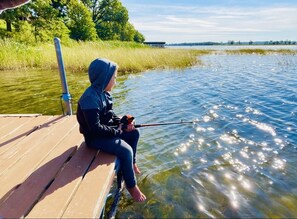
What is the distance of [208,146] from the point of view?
5.77 meters

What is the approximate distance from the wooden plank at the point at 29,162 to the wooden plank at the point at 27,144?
0.07 m

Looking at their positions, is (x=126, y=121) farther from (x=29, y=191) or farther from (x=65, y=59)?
(x=65, y=59)

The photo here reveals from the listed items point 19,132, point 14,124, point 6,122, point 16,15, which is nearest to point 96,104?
point 19,132

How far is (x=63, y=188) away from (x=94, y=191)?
369mm

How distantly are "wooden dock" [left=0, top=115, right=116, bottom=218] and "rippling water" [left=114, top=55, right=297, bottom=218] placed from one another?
0.90 meters

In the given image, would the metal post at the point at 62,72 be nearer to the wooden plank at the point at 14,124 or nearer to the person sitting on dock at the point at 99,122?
the wooden plank at the point at 14,124

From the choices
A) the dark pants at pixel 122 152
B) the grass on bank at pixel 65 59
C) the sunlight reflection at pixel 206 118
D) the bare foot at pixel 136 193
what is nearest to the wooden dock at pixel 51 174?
the dark pants at pixel 122 152

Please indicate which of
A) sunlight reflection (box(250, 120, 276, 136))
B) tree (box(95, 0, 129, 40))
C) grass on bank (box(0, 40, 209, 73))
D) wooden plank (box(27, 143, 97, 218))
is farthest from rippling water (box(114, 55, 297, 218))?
tree (box(95, 0, 129, 40))

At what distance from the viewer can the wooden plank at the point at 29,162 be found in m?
3.06

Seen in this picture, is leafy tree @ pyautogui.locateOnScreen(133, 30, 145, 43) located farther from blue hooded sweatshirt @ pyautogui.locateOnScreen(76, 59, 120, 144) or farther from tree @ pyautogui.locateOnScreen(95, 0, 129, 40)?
blue hooded sweatshirt @ pyautogui.locateOnScreen(76, 59, 120, 144)

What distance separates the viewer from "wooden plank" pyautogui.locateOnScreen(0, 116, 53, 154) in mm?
4215

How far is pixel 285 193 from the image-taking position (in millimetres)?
3996

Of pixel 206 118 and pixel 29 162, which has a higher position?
pixel 29 162

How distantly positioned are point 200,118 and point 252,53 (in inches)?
1533
